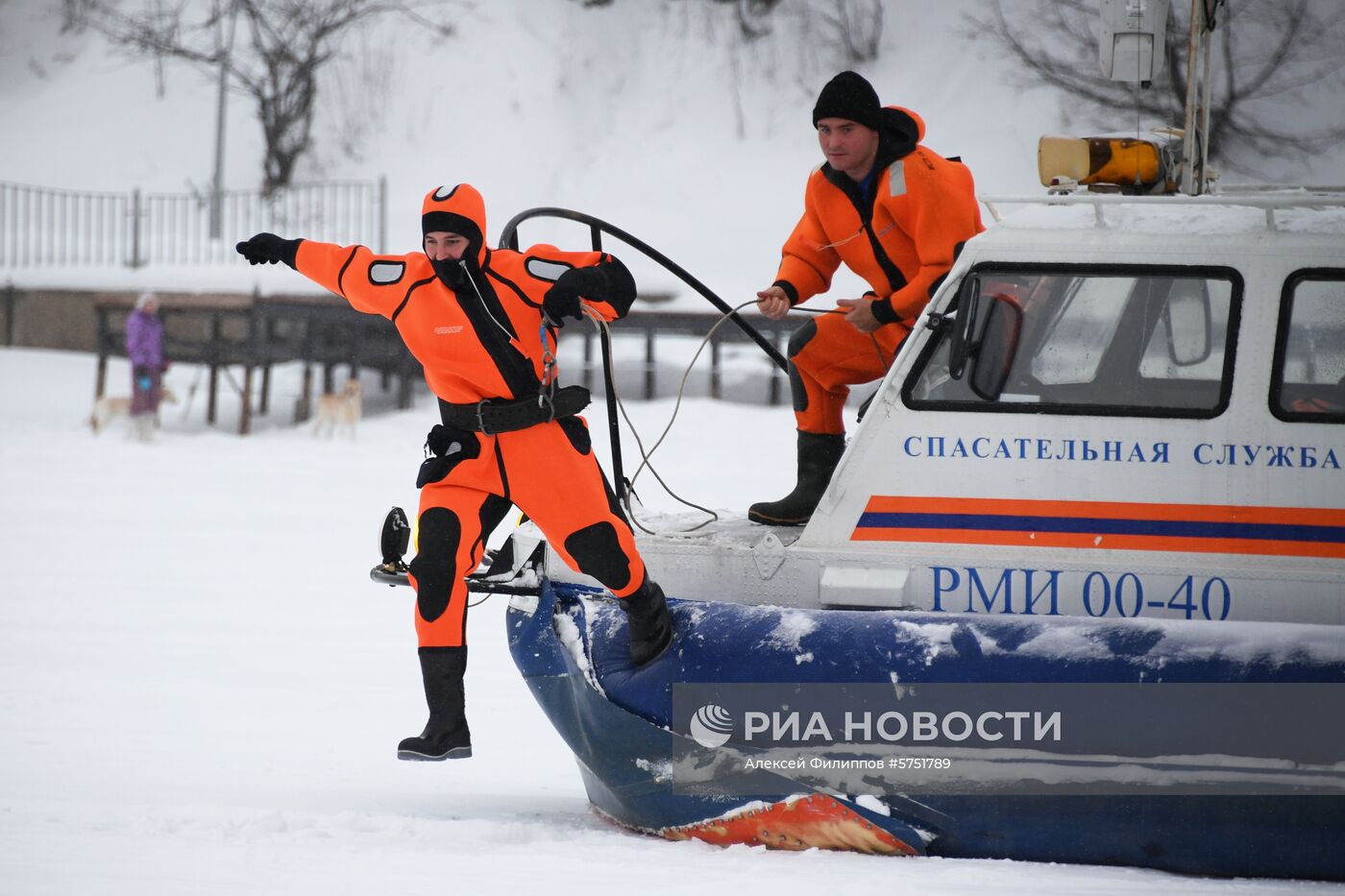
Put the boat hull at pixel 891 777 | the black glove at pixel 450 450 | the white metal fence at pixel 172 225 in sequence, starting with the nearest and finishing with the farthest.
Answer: the boat hull at pixel 891 777 < the black glove at pixel 450 450 < the white metal fence at pixel 172 225

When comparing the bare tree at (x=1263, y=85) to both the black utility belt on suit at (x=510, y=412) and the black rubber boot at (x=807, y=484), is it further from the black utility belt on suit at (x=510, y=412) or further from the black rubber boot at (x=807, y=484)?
the black utility belt on suit at (x=510, y=412)

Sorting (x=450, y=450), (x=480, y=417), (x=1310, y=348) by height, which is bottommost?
(x=450, y=450)

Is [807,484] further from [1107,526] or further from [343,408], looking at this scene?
[343,408]

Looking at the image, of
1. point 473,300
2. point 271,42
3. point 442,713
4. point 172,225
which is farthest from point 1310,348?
point 271,42

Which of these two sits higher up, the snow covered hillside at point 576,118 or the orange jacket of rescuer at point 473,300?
the snow covered hillside at point 576,118

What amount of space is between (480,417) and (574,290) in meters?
0.45

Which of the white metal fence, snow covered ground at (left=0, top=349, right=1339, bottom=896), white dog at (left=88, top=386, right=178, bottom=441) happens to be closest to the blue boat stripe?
snow covered ground at (left=0, top=349, right=1339, bottom=896)

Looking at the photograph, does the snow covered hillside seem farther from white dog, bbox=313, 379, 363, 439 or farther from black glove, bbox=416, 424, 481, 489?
black glove, bbox=416, 424, 481, 489

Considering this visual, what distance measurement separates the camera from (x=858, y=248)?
4.81 meters

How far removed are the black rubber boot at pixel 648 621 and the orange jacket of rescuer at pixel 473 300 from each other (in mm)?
667

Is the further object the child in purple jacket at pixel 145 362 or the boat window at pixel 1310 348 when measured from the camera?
the child in purple jacket at pixel 145 362

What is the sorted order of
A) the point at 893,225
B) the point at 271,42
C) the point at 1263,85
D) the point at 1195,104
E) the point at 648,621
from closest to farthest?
1. the point at 648,621
2. the point at 1195,104
3. the point at 893,225
4. the point at 1263,85
5. the point at 271,42

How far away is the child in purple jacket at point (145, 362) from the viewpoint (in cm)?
1467

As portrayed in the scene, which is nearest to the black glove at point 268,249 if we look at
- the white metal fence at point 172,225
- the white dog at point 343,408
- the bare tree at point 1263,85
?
the white dog at point 343,408
